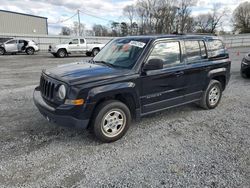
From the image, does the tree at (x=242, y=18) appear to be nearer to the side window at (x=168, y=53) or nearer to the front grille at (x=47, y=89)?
the side window at (x=168, y=53)

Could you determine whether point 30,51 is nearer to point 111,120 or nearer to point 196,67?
point 196,67

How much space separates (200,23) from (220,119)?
2756 inches

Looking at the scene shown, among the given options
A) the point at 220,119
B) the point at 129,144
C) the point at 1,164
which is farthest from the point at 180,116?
the point at 1,164

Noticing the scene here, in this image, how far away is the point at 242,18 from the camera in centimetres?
6606

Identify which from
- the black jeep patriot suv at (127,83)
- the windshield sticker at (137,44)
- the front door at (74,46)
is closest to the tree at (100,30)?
the front door at (74,46)

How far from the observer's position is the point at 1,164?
293 cm

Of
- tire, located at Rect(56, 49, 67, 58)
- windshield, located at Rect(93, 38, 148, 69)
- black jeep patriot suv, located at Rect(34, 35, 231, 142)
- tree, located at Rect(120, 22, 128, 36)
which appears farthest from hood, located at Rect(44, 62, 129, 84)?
tree, located at Rect(120, 22, 128, 36)

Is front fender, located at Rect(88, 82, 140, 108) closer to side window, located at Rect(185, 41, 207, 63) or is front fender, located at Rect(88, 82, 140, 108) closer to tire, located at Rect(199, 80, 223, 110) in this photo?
side window, located at Rect(185, 41, 207, 63)

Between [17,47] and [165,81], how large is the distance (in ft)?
67.4

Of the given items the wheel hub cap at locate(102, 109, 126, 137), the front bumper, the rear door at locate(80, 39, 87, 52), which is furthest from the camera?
the rear door at locate(80, 39, 87, 52)

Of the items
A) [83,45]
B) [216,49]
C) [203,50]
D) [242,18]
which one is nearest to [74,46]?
[83,45]

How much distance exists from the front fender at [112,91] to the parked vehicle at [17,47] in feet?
67.0

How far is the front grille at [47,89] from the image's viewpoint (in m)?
3.40

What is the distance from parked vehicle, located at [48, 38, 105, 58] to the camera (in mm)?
18641
